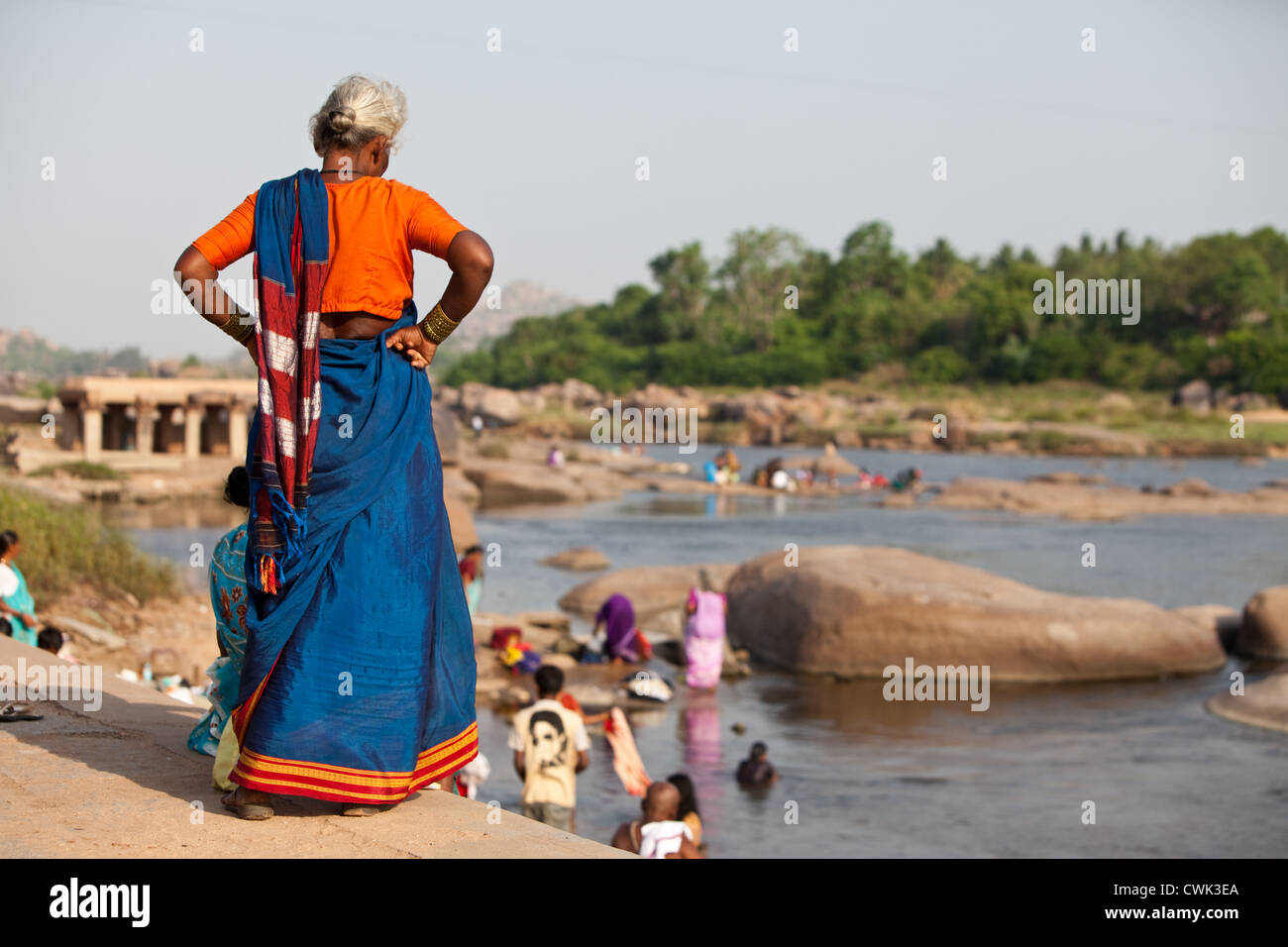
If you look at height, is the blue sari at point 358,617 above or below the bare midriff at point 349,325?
below

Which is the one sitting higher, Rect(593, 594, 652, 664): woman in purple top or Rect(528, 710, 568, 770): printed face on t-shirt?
Rect(528, 710, 568, 770): printed face on t-shirt

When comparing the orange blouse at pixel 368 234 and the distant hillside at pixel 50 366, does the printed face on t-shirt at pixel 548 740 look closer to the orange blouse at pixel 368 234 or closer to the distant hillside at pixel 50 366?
the orange blouse at pixel 368 234

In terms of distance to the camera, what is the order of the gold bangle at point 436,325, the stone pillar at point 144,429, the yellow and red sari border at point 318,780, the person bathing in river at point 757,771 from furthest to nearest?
the stone pillar at point 144,429
the person bathing in river at point 757,771
the gold bangle at point 436,325
the yellow and red sari border at point 318,780

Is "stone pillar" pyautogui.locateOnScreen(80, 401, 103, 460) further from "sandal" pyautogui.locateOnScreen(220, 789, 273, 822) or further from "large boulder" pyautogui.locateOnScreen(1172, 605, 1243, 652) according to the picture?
"sandal" pyautogui.locateOnScreen(220, 789, 273, 822)

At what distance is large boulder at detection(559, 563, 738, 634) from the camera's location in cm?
1411

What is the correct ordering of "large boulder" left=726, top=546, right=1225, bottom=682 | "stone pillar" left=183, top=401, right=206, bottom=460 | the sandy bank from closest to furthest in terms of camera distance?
"large boulder" left=726, top=546, right=1225, bottom=682 < the sandy bank < "stone pillar" left=183, top=401, right=206, bottom=460

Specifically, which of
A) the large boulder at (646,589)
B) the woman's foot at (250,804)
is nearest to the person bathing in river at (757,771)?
the large boulder at (646,589)

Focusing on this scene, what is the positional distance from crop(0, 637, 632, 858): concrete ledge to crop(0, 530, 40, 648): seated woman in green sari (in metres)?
3.30

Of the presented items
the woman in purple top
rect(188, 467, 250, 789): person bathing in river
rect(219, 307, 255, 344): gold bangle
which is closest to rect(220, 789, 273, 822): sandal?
rect(188, 467, 250, 789): person bathing in river

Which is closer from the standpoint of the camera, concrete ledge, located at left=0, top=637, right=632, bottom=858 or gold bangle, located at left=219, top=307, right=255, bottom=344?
concrete ledge, located at left=0, top=637, right=632, bottom=858

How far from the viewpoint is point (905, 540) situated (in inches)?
915

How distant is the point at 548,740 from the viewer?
6.48 m

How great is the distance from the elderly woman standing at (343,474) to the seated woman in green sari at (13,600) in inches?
173

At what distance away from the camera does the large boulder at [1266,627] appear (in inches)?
496
